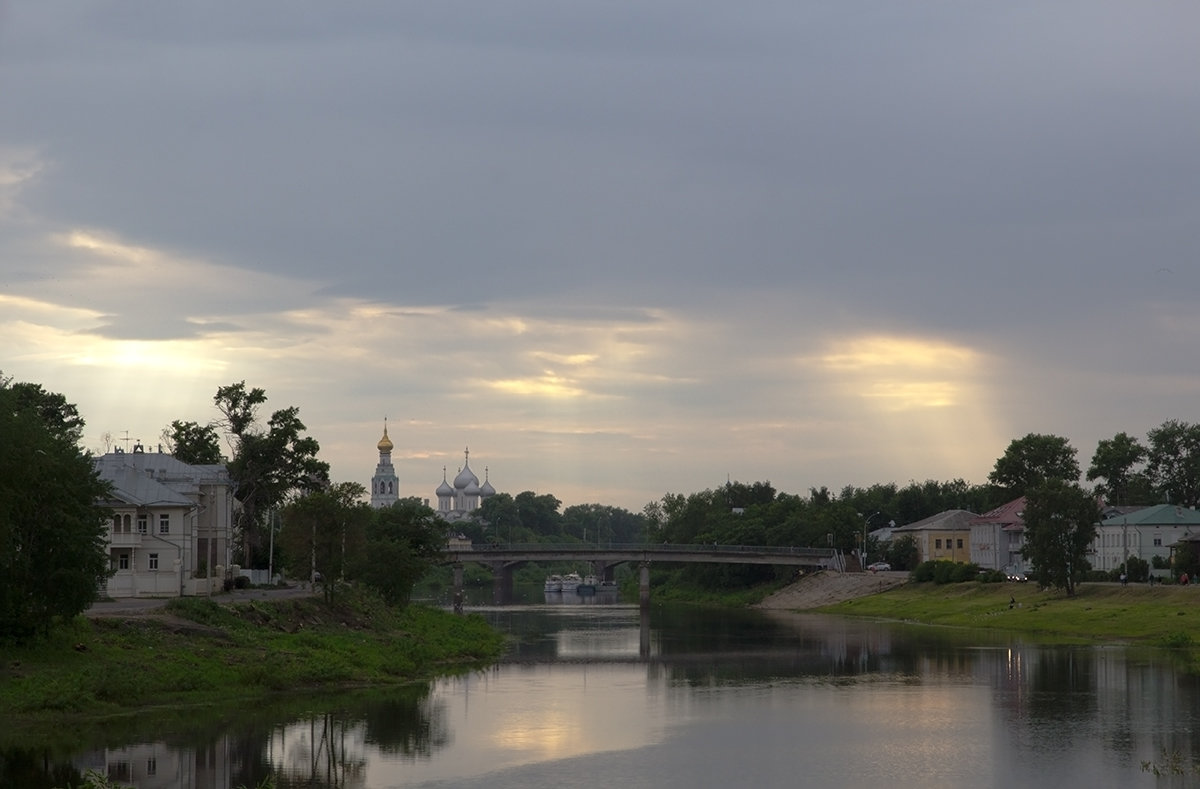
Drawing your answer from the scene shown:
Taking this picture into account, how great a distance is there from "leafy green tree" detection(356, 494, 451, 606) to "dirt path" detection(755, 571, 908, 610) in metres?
54.0

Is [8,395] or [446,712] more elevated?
[8,395]

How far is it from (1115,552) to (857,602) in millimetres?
25674

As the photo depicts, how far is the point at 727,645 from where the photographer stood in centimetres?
10431

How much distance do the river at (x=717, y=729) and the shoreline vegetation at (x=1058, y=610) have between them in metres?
9.14

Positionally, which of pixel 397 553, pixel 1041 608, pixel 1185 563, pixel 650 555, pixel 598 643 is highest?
pixel 397 553

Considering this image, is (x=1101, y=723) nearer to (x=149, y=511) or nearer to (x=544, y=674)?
(x=544, y=674)

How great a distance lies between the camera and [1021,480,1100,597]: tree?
382 feet

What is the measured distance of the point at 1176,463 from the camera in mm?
186625

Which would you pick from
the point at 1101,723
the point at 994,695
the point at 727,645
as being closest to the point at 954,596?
the point at 727,645

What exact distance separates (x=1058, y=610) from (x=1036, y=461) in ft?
260

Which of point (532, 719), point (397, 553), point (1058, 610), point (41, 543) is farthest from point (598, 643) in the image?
point (41, 543)

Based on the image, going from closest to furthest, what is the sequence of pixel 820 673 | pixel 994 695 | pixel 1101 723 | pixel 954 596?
1. pixel 1101 723
2. pixel 994 695
3. pixel 820 673
4. pixel 954 596

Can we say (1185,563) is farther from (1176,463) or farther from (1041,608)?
(1176,463)

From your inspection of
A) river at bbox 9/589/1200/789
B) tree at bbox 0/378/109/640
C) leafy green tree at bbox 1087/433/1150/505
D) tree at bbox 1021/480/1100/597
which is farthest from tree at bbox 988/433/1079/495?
tree at bbox 0/378/109/640
